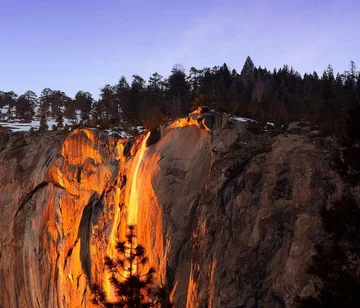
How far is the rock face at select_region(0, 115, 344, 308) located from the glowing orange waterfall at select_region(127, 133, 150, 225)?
12cm

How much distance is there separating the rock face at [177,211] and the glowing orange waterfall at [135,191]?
0.40 feet

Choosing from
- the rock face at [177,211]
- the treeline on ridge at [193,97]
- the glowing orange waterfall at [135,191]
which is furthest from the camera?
the treeline on ridge at [193,97]

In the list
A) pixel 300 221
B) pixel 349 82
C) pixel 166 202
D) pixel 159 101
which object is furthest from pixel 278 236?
pixel 349 82

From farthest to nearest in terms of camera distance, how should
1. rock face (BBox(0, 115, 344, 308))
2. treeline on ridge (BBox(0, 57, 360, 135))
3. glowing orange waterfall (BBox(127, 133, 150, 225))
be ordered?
treeline on ridge (BBox(0, 57, 360, 135)), glowing orange waterfall (BBox(127, 133, 150, 225)), rock face (BBox(0, 115, 344, 308))

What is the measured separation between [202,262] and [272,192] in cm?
394

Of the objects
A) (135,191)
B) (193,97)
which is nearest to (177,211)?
(135,191)

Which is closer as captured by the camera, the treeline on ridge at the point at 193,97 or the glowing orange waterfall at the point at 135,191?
the glowing orange waterfall at the point at 135,191

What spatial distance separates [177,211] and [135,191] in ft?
14.4

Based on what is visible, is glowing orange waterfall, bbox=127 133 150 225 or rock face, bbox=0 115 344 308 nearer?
rock face, bbox=0 115 344 308

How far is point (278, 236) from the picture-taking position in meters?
16.2

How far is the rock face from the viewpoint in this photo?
52.7 ft

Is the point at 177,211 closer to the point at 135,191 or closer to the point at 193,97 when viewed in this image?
the point at 135,191

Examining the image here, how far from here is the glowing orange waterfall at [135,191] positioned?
79.7 ft

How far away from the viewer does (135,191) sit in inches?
970
